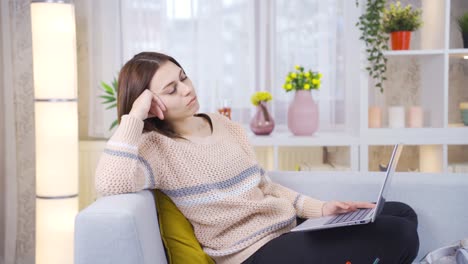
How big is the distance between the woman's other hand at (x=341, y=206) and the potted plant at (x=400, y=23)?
1.63 m

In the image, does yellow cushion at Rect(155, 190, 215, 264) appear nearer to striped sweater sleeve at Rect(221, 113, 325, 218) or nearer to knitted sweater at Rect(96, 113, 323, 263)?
knitted sweater at Rect(96, 113, 323, 263)

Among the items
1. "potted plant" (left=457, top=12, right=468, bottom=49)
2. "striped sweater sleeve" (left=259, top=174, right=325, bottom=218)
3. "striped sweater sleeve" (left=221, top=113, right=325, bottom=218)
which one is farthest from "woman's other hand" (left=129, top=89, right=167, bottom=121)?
"potted plant" (left=457, top=12, right=468, bottom=49)

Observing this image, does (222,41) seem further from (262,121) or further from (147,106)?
(147,106)

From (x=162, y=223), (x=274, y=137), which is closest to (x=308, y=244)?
(x=162, y=223)

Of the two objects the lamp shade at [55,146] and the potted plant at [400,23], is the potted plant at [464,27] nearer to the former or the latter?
the potted plant at [400,23]

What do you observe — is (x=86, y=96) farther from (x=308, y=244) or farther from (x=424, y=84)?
(x=308, y=244)

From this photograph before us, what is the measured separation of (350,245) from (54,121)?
1.63m

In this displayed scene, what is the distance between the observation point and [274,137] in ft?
10.5

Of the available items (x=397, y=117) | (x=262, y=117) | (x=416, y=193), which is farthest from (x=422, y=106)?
(x=416, y=193)

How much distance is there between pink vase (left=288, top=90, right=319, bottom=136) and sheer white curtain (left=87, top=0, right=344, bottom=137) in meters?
0.34

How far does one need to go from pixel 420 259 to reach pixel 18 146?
87.5 inches

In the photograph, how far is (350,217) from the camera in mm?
1588

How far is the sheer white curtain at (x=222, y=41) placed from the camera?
3486 millimetres

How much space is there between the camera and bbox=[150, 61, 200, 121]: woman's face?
1688 mm
